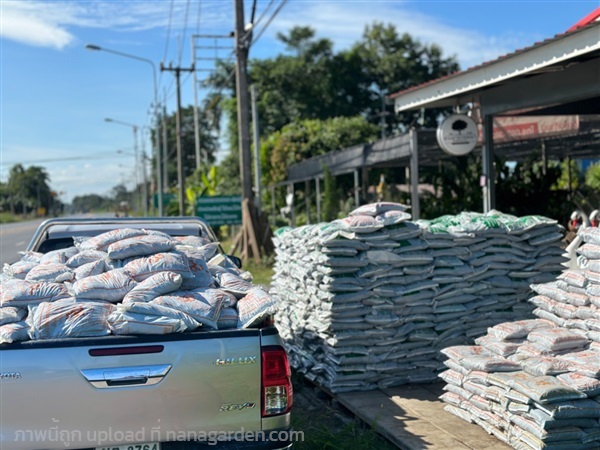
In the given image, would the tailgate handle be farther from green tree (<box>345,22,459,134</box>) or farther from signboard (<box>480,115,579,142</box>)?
green tree (<box>345,22,459,134</box>)

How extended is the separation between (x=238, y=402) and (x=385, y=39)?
174ft

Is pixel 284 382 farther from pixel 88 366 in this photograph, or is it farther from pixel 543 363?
pixel 543 363

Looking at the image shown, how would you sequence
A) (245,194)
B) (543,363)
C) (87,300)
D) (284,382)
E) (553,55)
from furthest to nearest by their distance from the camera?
1. (245,194)
2. (553,55)
3. (543,363)
4. (87,300)
5. (284,382)

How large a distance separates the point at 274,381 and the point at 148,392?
72 centimetres

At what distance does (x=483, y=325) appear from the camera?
728 centimetres

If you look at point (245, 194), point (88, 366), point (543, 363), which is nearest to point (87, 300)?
point (88, 366)

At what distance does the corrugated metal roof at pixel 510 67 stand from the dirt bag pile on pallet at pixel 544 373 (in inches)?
130

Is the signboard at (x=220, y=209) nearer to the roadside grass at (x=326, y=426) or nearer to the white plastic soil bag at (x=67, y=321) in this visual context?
the roadside grass at (x=326, y=426)

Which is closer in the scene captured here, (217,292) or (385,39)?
(217,292)

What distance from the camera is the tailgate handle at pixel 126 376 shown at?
3.73 m

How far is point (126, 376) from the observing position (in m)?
3.77

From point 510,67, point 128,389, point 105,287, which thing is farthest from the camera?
point 510,67

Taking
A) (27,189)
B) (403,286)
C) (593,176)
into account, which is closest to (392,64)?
(593,176)

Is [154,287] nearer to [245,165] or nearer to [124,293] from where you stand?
[124,293]
